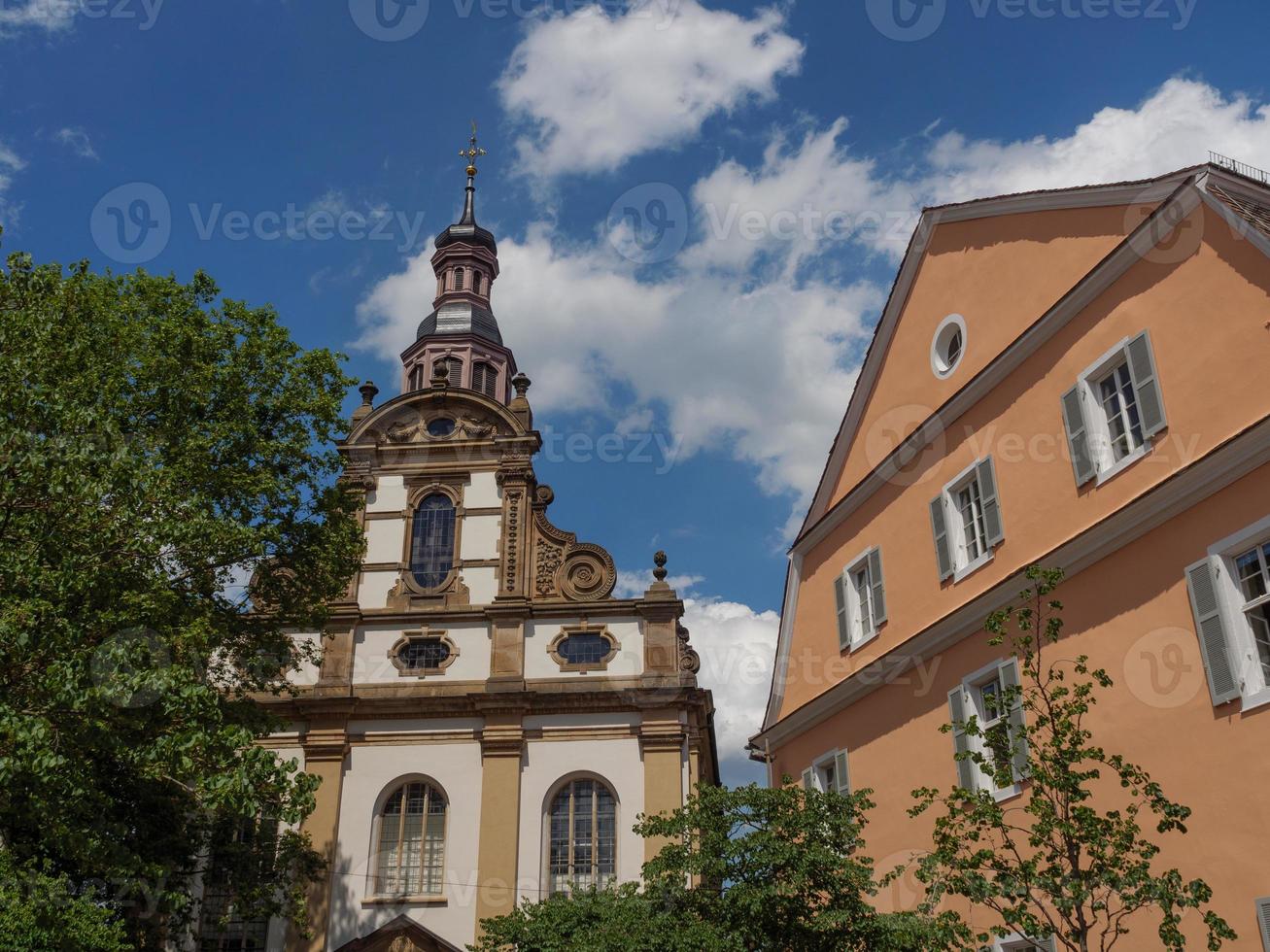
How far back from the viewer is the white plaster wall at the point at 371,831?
2319cm

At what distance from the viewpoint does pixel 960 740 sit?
1427 centimetres

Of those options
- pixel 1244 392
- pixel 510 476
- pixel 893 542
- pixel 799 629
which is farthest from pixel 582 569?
pixel 1244 392

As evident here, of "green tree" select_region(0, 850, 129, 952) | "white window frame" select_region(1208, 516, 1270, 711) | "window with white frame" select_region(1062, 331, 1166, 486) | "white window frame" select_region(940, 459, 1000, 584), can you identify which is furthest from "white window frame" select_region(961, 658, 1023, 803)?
"green tree" select_region(0, 850, 129, 952)

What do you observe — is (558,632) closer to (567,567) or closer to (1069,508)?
(567,567)

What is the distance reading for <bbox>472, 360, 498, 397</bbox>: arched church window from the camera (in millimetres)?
32906

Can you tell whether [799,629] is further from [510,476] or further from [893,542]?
[510,476]

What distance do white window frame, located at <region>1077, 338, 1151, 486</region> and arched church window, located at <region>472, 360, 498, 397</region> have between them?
2189cm

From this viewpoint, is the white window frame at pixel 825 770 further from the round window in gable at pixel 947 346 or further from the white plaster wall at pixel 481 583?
the white plaster wall at pixel 481 583

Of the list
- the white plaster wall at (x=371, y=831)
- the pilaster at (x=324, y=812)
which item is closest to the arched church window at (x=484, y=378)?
the pilaster at (x=324, y=812)

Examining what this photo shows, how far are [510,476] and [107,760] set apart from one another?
13423 millimetres

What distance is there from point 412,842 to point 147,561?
436 inches

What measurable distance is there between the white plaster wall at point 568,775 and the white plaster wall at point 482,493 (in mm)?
6120

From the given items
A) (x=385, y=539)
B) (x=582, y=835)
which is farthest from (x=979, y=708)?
(x=385, y=539)

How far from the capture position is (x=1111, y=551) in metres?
12.2
